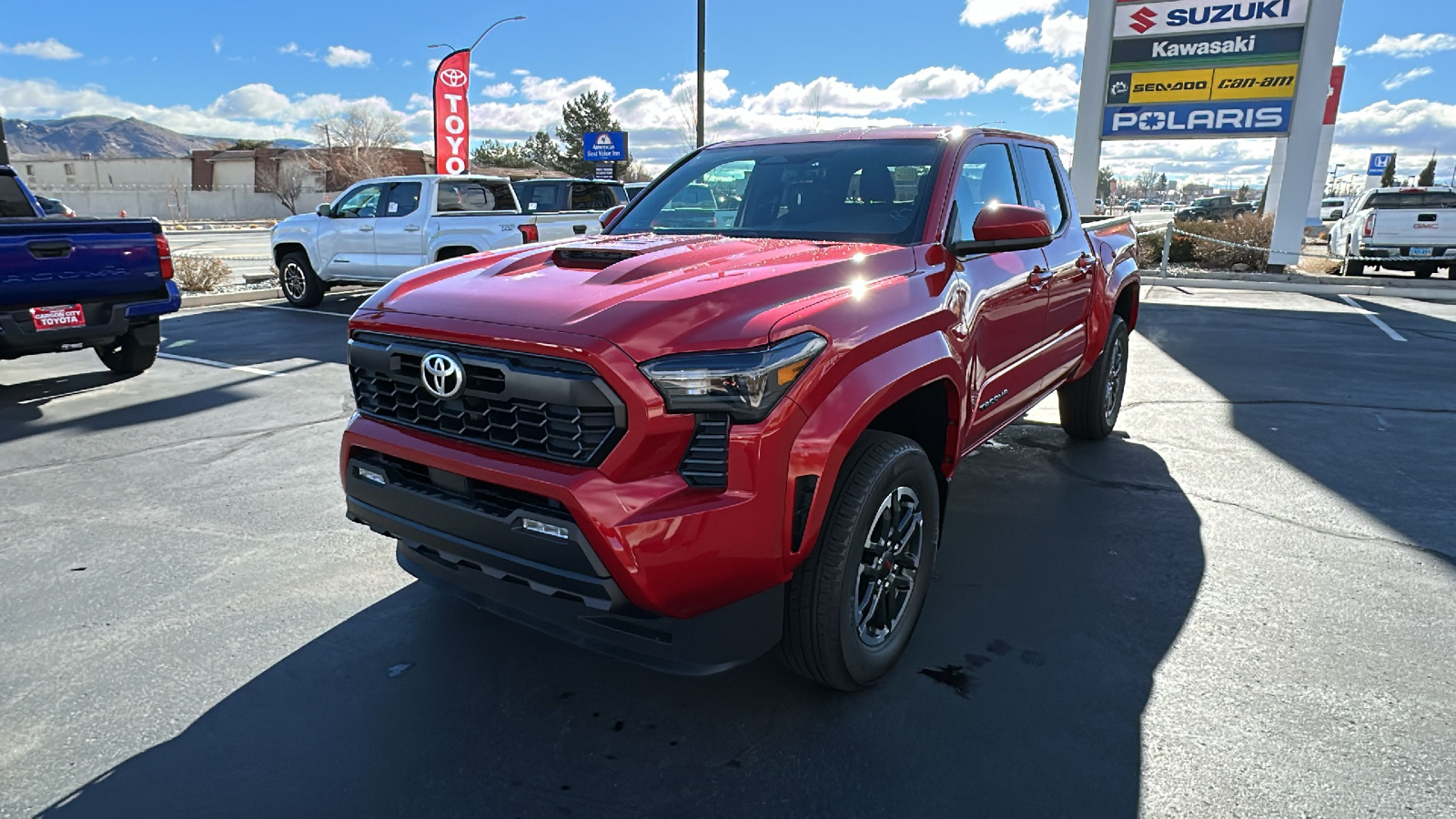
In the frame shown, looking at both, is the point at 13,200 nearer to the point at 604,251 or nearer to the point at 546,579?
the point at 604,251

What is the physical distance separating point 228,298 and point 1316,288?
17.6 meters

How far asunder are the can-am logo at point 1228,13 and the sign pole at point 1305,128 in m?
0.53

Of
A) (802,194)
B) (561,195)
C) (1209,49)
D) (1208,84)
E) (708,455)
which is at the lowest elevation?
(708,455)

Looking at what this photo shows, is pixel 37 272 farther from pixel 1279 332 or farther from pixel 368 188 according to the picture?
pixel 1279 332

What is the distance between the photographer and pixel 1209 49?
630 inches

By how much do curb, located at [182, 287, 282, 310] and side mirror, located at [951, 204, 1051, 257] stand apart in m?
11.9

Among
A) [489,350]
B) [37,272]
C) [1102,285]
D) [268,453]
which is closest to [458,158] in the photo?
[37,272]

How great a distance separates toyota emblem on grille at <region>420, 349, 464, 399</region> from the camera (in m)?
2.50

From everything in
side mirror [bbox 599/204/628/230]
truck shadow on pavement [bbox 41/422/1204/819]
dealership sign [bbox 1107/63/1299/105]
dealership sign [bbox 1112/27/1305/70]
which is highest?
dealership sign [bbox 1112/27/1305/70]

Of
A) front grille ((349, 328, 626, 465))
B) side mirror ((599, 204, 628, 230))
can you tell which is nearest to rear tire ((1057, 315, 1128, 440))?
side mirror ((599, 204, 628, 230))

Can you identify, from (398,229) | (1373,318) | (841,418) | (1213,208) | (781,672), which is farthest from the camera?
(1213,208)

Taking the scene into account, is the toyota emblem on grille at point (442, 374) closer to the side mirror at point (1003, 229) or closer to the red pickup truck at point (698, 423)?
the red pickup truck at point (698, 423)

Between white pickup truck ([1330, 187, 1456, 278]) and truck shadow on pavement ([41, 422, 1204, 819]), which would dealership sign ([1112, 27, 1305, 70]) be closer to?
white pickup truck ([1330, 187, 1456, 278])

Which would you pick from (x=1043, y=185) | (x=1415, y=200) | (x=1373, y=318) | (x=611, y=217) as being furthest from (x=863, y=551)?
(x=1415, y=200)
